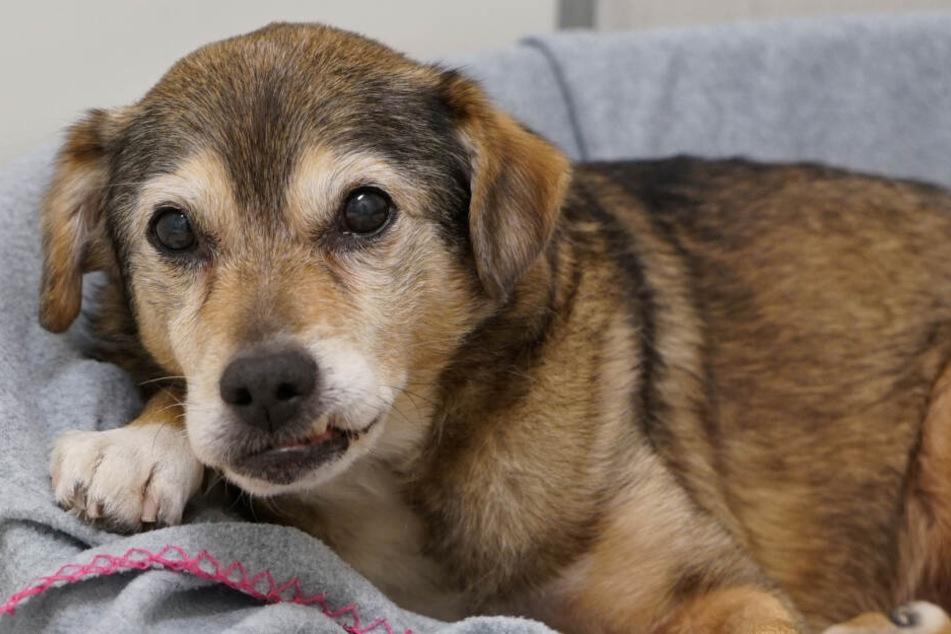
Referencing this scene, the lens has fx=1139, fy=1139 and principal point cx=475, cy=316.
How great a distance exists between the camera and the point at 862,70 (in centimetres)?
381

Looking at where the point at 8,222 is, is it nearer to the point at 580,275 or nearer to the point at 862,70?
the point at 580,275

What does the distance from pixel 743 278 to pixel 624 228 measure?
0.32 m

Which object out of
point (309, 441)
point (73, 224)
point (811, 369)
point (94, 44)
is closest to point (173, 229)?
point (73, 224)

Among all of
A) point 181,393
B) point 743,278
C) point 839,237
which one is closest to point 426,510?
point 181,393

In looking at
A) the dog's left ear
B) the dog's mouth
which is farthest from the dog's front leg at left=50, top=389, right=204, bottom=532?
the dog's left ear

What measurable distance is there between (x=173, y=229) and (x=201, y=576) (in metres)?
0.59

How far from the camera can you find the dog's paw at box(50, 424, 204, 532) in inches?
75.7

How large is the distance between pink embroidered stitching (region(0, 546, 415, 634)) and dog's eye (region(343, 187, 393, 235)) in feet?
1.96

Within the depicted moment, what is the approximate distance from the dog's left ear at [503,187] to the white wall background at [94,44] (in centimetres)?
121

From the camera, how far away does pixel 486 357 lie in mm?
2113

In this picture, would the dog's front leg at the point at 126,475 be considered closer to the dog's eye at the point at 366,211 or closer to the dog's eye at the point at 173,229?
the dog's eye at the point at 173,229

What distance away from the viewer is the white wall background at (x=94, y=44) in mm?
2869

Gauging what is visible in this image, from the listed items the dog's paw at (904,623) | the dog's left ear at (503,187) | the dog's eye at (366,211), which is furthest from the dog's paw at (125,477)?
the dog's paw at (904,623)

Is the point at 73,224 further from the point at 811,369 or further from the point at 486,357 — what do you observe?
the point at 811,369
